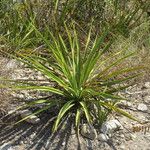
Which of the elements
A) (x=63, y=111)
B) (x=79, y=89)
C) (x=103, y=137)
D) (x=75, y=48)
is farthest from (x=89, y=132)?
(x=75, y=48)

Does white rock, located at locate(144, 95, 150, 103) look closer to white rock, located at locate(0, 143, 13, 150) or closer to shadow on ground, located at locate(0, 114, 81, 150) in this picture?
shadow on ground, located at locate(0, 114, 81, 150)

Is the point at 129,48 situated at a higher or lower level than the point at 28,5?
lower

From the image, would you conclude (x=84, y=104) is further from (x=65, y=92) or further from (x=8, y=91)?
(x=8, y=91)

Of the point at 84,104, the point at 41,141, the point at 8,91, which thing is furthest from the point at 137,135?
the point at 8,91

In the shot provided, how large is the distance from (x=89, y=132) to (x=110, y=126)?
197mm

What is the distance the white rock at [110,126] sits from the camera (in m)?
3.47

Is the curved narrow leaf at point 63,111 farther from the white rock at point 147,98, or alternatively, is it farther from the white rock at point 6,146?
the white rock at point 147,98

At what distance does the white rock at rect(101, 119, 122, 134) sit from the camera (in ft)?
11.4

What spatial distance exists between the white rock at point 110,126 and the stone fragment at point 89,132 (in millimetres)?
88

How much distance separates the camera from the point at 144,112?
151 inches

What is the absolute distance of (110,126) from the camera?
3.49 m

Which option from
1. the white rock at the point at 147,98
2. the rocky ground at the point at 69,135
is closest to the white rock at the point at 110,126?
the rocky ground at the point at 69,135

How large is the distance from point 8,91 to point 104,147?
1.09 metres

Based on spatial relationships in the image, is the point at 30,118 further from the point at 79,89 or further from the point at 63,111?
the point at 79,89
